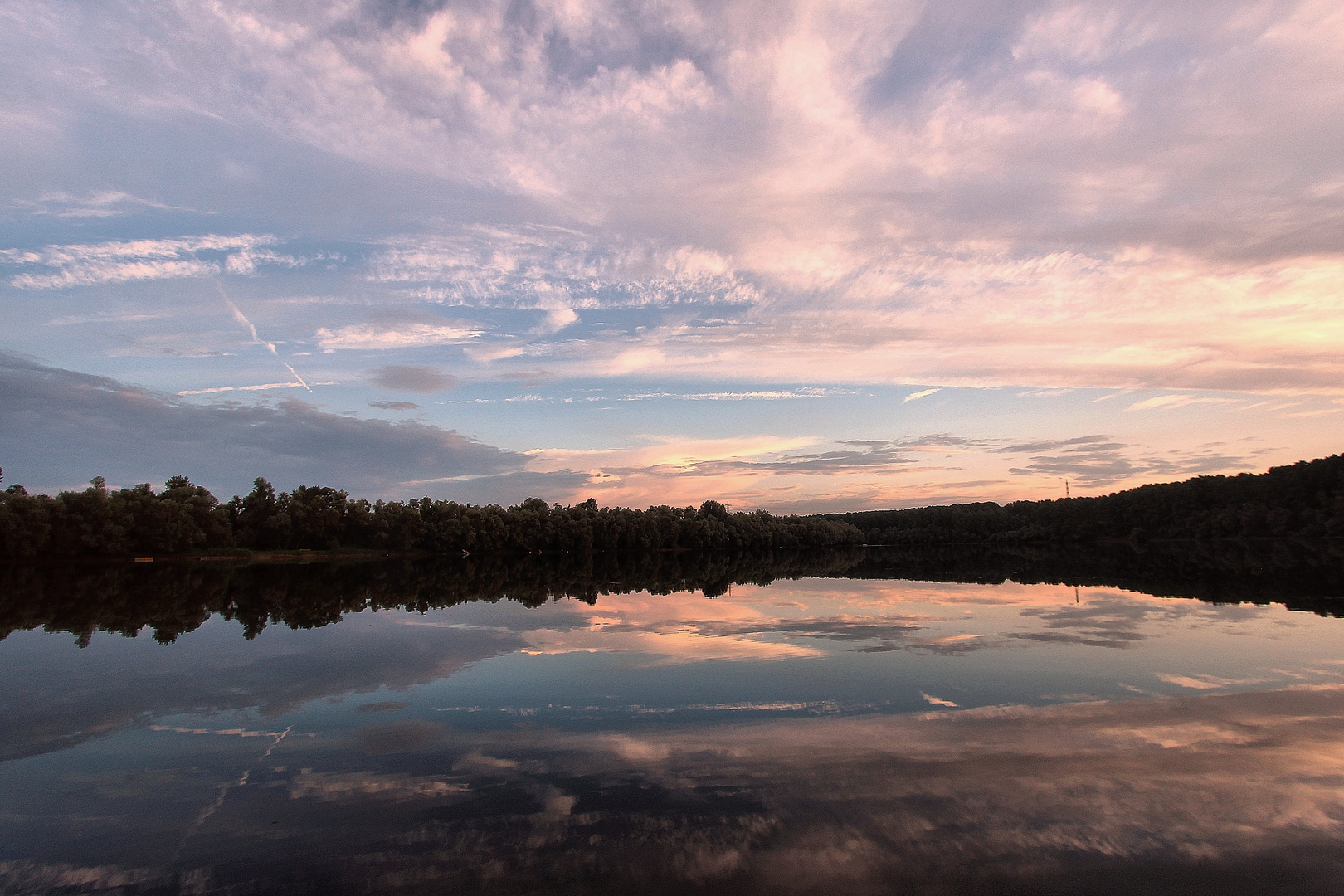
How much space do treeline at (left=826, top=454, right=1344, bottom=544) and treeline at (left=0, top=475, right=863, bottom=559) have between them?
34.2 m

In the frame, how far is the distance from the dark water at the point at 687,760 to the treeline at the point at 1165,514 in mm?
121669

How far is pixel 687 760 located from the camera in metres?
9.45

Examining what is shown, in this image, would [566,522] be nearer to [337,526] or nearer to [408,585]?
[337,526]

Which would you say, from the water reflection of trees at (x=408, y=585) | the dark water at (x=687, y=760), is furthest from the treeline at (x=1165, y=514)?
the dark water at (x=687, y=760)

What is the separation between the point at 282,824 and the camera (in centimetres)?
757

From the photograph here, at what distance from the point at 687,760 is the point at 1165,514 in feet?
526

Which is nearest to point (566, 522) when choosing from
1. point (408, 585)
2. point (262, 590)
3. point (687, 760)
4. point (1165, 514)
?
point (408, 585)

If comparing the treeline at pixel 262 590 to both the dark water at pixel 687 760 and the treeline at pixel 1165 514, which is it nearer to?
the dark water at pixel 687 760

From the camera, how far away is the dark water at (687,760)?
6.51 metres

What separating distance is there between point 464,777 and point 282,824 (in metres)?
2.15

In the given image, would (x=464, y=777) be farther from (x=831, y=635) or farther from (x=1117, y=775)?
(x=831, y=635)

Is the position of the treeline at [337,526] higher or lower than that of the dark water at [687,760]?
higher

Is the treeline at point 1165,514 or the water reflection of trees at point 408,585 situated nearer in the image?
the water reflection of trees at point 408,585

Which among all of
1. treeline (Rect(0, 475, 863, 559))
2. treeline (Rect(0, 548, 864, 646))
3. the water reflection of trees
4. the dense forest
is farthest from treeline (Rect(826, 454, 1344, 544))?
treeline (Rect(0, 548, 864, 646))
